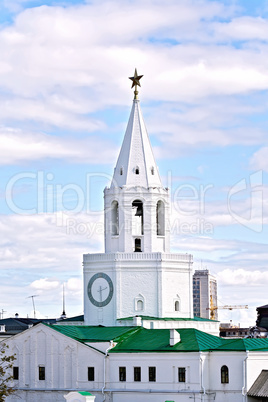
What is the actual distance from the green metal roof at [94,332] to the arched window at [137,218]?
28.0ft

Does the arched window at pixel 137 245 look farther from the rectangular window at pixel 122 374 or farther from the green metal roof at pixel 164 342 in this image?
the rectangular window at pixel 122 374

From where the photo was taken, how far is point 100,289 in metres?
83.8

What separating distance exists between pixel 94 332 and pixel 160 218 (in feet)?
37.7

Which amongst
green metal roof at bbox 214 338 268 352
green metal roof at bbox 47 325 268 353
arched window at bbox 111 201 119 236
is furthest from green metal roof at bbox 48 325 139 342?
green metal roof at bbox 214 338 268 352

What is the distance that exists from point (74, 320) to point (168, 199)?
12.3 metres

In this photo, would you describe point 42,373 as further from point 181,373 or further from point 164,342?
point 181,373

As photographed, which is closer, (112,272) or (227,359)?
(227,359)

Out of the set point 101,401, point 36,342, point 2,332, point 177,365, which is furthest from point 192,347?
point 2,332

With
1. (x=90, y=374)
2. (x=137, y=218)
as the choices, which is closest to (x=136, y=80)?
(x=137, y=218)

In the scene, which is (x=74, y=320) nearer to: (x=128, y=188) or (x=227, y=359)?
(x=128, y=188)

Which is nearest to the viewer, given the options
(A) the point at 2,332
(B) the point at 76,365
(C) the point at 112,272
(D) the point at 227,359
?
(D) the point at 227,359

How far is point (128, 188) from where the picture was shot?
84.3 m

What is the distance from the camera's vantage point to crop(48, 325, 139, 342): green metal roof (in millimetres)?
77375

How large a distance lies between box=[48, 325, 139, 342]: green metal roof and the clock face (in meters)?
3.43
